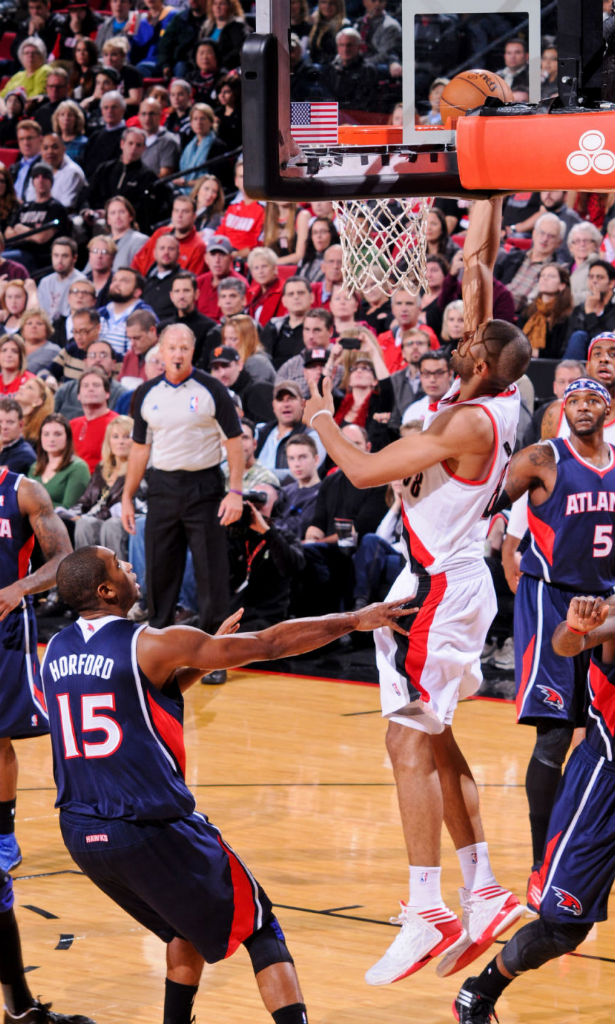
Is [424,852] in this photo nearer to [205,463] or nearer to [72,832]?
[72,832]

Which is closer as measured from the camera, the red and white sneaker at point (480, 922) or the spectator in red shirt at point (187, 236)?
the red and white sneaker at point (480, 922)

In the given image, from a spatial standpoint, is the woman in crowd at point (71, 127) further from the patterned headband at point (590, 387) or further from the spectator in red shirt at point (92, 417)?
the patterned headband at point (590, 387)

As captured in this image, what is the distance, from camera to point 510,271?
11.7m

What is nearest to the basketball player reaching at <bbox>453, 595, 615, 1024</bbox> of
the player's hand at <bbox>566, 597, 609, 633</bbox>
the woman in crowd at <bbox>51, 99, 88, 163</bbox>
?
the player's hand at <bbox>566, 597, 609, 633</bbox>

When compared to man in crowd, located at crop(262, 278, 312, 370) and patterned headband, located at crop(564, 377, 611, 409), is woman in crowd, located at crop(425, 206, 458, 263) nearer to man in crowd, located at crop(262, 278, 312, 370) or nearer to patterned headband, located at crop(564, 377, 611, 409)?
man in crowd, located at crop(262, 278, 312, 370)

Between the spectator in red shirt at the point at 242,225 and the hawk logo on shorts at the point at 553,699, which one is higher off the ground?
the spectator in red shirt at the point at 242,225

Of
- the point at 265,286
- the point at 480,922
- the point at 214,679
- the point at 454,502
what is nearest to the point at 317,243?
Answer: the point at 265,286

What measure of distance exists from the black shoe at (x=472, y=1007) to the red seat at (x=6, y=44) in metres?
17.0

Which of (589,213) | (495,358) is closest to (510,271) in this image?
(589,213)

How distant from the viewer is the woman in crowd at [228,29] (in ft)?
53.9

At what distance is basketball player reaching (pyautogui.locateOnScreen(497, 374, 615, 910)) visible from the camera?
6.68 meters

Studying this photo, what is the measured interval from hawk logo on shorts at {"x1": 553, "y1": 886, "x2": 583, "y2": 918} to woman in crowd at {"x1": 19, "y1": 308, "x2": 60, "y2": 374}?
382 inches

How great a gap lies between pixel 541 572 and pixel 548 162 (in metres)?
2.34

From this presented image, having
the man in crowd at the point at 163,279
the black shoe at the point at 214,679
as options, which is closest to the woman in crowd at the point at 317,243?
the man in crowd at the point at 163,279
